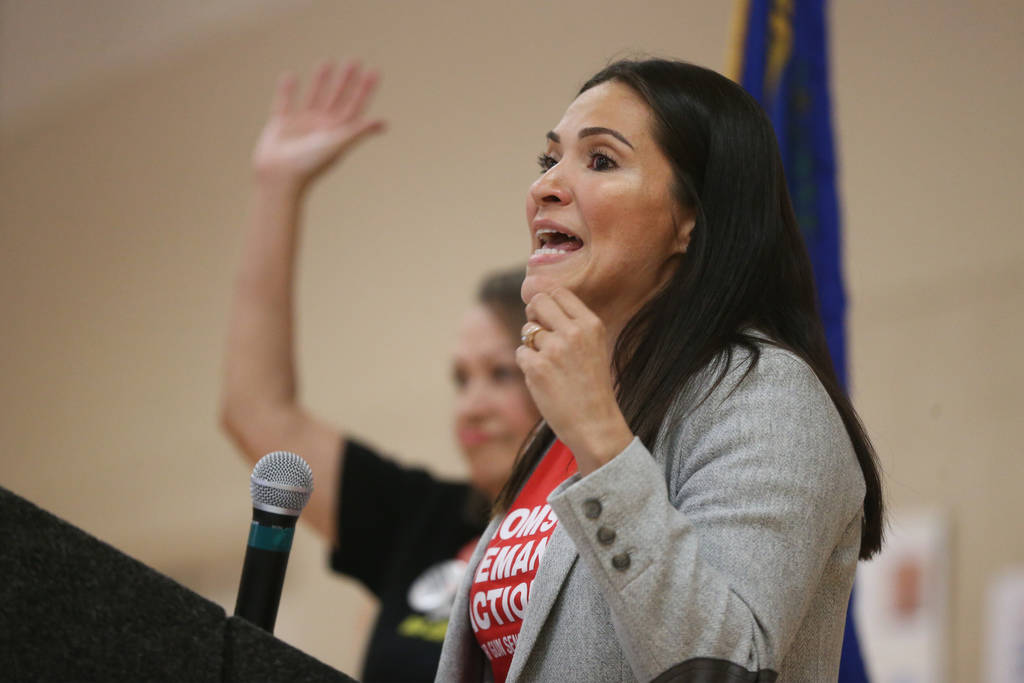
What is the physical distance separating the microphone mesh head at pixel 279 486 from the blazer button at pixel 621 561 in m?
0.26

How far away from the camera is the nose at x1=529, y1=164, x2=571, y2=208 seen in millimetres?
1330

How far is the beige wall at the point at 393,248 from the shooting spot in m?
3.53

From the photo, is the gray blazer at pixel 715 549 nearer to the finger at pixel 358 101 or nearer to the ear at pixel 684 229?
the ear at pixel 684 229

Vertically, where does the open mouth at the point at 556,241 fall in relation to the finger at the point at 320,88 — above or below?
above

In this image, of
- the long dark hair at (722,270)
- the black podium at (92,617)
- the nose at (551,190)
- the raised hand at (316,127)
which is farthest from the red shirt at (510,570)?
the raised hand at (316,127)

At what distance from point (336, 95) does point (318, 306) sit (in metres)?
2.95

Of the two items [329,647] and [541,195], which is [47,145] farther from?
[541,195]

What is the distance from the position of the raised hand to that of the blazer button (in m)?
1.82

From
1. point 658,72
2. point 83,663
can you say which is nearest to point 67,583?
point 83,663

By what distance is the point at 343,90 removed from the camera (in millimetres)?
2900

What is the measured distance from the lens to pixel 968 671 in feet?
11.0

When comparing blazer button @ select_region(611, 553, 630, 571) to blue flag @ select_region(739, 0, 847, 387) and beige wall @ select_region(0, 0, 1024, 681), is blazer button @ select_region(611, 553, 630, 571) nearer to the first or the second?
blue flag @ select_region(739, 0, 847, 387)

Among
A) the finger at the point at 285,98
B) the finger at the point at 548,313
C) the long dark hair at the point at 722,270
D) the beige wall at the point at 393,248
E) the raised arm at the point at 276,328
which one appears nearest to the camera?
the finger at the point at 548,313

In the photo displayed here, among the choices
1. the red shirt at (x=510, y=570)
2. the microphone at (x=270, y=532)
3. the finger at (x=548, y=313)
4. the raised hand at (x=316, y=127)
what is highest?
the finger at (x=548, y=313)
